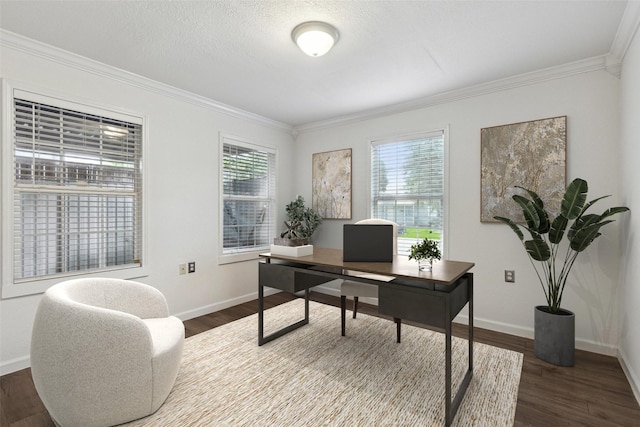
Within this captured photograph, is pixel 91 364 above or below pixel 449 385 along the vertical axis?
above

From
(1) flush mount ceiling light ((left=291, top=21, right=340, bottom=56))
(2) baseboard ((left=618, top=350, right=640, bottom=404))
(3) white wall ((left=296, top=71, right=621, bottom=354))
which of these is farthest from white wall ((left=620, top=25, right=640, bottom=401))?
(1) flush mount ceiling light ((left=291, top=21, right=340, bottom=56))

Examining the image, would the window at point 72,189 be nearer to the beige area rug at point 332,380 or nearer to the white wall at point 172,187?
the white wall at point 172,187

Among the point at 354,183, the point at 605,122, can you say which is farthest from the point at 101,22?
the point at 605,122

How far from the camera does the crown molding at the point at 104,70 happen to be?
Result: 229cm

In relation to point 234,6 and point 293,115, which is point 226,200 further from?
point 234,6

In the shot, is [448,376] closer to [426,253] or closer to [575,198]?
[426,253]

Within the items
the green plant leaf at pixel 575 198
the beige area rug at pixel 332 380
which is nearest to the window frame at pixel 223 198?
the beige area rug at pixel 332 380

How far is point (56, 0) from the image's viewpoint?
1896mm

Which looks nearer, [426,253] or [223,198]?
[426,253]

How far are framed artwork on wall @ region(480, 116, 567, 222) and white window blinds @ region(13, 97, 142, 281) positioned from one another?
351cm

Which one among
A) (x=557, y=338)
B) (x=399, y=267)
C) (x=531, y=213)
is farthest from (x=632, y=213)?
(x=399, y=267)

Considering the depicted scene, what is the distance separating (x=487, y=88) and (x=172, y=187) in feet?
11.3

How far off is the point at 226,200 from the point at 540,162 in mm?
3454

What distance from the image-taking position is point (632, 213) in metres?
2.19
